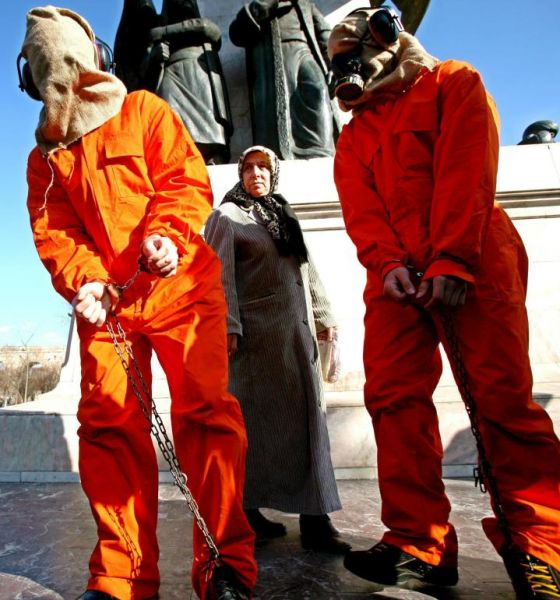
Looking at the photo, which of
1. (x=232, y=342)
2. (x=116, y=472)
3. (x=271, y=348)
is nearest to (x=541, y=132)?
(x=271, y=348)

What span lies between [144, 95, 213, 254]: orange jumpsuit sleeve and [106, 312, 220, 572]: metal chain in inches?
7.8

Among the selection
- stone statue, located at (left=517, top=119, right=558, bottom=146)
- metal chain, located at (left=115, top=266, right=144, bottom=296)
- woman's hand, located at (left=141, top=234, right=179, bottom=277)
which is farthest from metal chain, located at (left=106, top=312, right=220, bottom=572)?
stone statue, located at (left=517, top=119, right=558, bottom=146)

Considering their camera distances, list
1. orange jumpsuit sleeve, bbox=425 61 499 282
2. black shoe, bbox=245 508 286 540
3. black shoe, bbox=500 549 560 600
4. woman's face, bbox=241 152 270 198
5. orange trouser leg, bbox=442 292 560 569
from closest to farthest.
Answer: black shoe, bbox=500 549 560 600 → orange trouser leg, bbox=442 292 560 569 → orange jumpsuit sleeve, bbox=425 61 499 282 → black shoe, bbox=245 508 286 540 → woman's face, bbox=241 152 270 198

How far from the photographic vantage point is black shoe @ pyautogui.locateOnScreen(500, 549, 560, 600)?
52.1 inches

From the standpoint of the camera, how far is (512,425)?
1484 mm

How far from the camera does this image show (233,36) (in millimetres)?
5574

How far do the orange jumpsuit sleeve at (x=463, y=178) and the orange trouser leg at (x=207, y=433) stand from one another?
0.72 metres

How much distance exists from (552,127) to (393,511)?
16.2 feet

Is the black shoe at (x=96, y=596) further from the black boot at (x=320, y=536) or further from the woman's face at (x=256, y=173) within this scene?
the woman's face at (x=256, y=173)

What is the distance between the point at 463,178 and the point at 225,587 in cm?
134

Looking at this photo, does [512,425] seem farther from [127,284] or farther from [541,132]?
[541,132]

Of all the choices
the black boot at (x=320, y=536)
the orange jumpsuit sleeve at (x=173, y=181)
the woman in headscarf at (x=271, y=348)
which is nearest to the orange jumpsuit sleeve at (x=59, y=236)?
the orange jumpsuit sleeve at (x=173, y=181)

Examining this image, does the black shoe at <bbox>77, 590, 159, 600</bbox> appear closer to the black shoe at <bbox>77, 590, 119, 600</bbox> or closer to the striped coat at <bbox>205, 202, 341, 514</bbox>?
the black shoe at <bbox>77, 590, 119, 600</bbox>

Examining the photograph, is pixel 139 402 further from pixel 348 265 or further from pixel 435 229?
pixel 348 265
